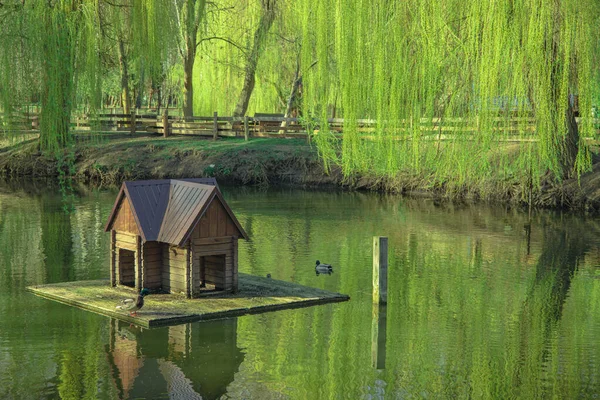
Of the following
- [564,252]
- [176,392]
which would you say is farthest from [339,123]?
[176,392]

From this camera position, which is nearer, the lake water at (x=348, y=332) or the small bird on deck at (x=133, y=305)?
the lake water at (x=348, y=332)

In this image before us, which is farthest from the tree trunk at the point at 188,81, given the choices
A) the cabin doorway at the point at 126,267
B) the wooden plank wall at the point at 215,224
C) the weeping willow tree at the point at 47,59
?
the wooden plank wall at the point at 215,224

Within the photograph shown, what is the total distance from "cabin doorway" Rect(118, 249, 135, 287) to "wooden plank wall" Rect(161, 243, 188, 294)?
1.02 m

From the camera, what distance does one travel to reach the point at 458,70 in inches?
765

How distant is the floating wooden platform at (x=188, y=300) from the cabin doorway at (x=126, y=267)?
1.04ft

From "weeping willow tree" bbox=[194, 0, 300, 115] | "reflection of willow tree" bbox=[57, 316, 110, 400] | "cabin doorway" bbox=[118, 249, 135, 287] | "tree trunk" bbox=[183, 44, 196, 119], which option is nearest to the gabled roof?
"cabin doorway" bbox=[118, 249, 135, 287]

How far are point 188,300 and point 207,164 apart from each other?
80.0ft

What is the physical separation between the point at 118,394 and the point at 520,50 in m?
9.84

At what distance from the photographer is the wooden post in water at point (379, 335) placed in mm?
14539

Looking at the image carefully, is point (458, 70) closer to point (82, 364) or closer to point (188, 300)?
point (188, 300)

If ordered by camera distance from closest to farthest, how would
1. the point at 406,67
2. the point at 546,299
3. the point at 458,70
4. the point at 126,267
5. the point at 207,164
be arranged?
the point at 126,267 < the point at 546,299 < the point at 458,70 < the point at 406,67 < the point at 207,164

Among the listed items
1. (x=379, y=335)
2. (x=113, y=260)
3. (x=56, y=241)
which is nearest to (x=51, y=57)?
(x=56, y=241)

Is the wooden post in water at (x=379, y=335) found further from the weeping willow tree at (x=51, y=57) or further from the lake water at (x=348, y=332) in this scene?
the weeping willow tree at (x=51, y=57)

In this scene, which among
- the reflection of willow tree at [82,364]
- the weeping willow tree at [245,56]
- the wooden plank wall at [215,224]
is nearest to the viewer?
the reflection of willow tree at [82,364]
